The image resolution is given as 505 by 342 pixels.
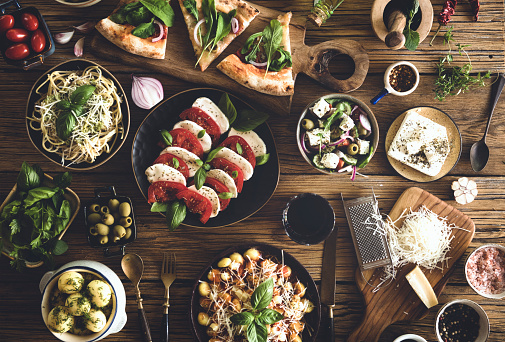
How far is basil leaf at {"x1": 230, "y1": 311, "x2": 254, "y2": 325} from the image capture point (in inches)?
94.0

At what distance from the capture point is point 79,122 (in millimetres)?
2502

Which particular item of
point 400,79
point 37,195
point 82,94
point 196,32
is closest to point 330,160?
point 400,79

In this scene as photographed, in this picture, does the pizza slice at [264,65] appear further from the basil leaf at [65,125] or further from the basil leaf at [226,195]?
the basil leaf at [65,125]

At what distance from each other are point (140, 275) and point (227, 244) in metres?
0.68

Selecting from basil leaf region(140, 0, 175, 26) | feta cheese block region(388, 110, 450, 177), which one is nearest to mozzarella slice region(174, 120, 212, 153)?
basil leaf region(140, 0, 175, 26)

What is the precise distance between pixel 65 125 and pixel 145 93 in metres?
0.61

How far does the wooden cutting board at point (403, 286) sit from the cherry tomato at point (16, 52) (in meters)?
2.85

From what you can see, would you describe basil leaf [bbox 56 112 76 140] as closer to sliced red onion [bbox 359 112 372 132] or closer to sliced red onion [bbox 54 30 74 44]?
sliced red onion [bbox 54 30 74 44]

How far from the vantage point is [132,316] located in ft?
9.37

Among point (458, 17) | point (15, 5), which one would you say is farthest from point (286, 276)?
point (15, 5)

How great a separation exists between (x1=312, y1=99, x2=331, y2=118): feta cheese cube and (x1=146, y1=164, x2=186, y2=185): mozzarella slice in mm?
1050

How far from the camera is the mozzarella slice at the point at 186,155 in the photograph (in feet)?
8.55

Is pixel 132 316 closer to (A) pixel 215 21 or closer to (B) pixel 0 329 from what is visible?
(B) pixel 0 329

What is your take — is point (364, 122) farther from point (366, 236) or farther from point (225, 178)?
point (225, 178)
